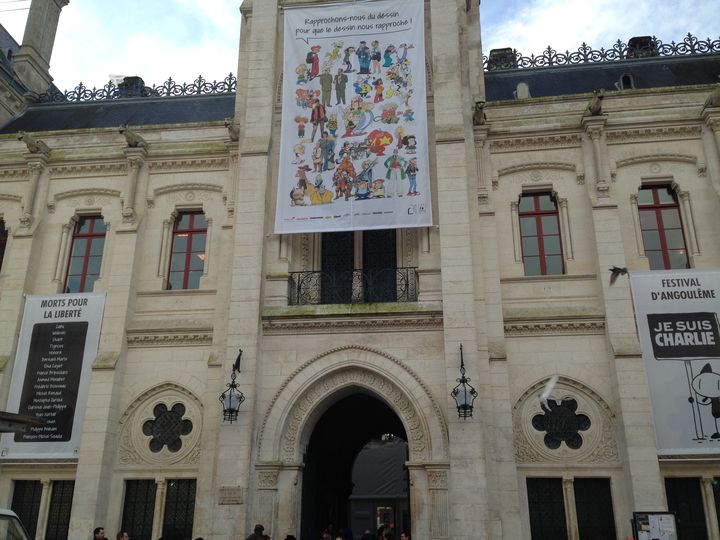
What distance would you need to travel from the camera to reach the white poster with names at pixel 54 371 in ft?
54.3

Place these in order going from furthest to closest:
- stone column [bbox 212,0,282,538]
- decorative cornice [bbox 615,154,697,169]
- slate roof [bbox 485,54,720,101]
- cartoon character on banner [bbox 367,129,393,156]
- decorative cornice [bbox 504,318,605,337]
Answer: slate roof [bbox 485,54,720,101] < decorative cornice [bbox 615,154,697,169] < cartoon character on banner [bbox 367,129,393,156] < decorative cornice [bbox 504,318,605,337] < stone column [bbox 212,0,282,538]

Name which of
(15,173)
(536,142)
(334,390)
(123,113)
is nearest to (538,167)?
(536,142)

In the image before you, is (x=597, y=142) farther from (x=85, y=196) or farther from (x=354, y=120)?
(x=85, y=196)

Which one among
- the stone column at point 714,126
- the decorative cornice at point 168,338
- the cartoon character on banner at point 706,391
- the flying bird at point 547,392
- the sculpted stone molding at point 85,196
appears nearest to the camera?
the cartoon character on banner at point 706,391

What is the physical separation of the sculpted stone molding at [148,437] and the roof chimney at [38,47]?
15265 millimetres

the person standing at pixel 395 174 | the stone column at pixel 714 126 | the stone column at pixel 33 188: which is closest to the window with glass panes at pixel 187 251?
the stone column at pixel 33 188

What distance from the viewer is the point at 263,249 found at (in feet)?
54.0

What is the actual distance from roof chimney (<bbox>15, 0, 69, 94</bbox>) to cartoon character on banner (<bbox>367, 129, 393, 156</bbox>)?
15715mm

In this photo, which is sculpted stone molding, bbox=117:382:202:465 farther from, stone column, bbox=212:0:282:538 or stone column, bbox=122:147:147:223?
stone column, bbox=122:147:147:223

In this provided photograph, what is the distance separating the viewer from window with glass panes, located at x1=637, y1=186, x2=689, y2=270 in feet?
54.6

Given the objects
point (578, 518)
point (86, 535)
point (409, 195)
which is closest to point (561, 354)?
point (578, 518)

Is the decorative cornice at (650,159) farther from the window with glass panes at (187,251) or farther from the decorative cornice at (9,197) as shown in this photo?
the decorative cornice at (9,197)

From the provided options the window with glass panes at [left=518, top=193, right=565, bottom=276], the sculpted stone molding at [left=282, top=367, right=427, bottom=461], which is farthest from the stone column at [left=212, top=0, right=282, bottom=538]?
the window with glass panes at [left=518, top=193, right=565, bottom=276]

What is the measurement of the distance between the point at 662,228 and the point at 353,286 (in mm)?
8370
